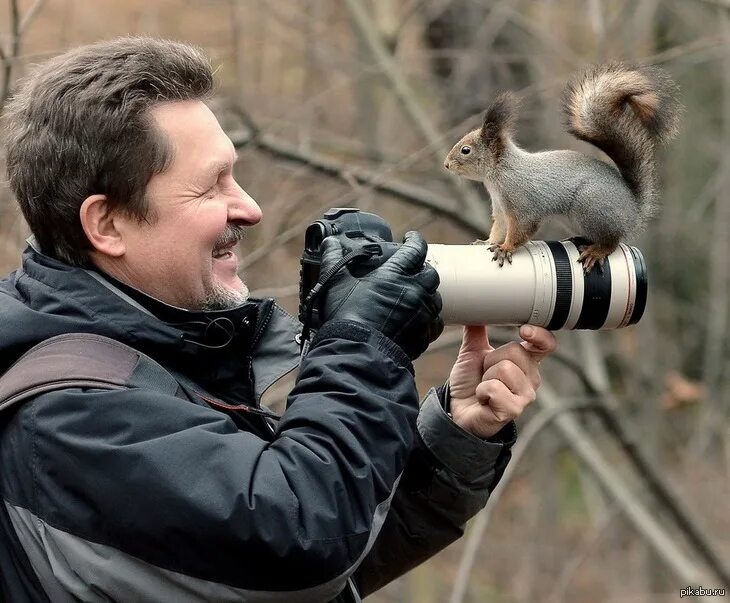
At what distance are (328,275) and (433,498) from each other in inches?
17.9

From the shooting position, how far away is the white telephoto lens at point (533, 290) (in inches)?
60.9

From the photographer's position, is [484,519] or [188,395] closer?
[188,395]

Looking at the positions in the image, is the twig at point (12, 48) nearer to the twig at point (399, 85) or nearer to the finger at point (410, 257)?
the finger at point (410, 257)

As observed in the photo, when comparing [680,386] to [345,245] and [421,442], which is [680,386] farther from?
[345,245]

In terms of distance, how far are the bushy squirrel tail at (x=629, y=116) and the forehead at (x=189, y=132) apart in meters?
0.64

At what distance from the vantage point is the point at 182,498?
1.16m

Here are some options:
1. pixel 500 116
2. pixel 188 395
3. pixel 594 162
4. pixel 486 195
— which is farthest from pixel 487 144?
pixel 486 195

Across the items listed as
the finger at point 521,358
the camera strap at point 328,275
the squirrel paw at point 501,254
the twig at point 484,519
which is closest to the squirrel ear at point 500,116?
the squirrel paw at point 501,254

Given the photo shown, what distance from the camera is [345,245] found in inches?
57.1

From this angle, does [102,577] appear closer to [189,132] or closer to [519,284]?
[189,132]

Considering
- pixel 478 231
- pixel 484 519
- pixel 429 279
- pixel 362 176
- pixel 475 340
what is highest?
pixel 429 279

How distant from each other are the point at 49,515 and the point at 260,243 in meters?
2.00

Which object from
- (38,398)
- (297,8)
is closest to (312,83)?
(297,8)

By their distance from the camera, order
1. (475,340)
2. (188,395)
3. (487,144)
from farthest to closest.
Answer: (487,144), (475,340), (188,395)
